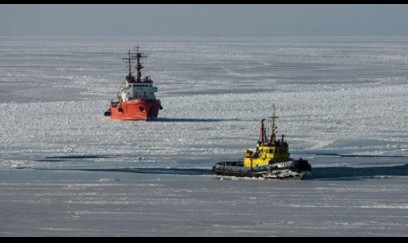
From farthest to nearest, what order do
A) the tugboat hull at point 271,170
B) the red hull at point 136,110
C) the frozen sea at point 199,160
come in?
the red hull at point 136,110 → the tugboat hull at point 271,170 → the frozen sea at point 199,160

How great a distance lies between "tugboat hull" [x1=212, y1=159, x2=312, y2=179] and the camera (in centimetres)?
3077

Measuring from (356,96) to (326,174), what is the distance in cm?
2802

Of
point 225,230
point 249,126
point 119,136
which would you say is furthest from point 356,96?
point 225,230

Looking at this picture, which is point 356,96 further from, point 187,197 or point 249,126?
point 187,197

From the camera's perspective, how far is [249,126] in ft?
145

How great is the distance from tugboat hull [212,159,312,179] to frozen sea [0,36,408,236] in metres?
0.30

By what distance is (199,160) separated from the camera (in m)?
34.1

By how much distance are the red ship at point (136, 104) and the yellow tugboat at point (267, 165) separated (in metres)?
17.8

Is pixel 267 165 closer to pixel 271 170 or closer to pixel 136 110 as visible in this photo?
pixel 271 170

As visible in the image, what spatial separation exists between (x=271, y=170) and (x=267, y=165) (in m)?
0.32

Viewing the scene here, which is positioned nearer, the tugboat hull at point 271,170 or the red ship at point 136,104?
the tugboat hull at point 271,170

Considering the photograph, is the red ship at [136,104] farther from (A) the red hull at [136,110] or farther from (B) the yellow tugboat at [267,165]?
(B) the yellow tugboat at [267,165]

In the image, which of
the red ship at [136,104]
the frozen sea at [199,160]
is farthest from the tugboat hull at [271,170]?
the red ship at [136,104]

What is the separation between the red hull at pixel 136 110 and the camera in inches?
2007
